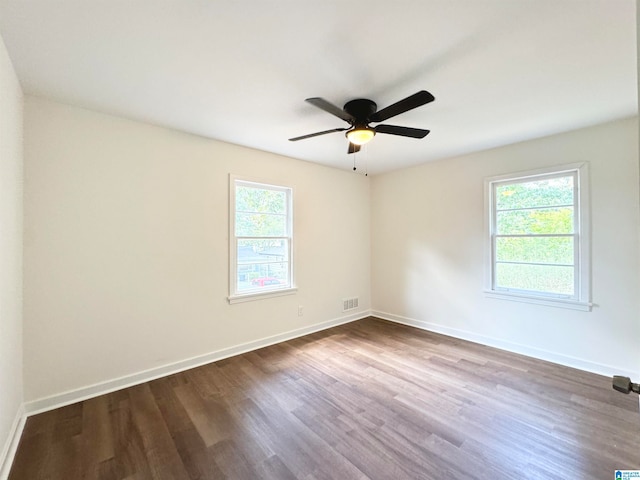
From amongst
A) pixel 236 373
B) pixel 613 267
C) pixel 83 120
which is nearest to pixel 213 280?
pixel 236 373

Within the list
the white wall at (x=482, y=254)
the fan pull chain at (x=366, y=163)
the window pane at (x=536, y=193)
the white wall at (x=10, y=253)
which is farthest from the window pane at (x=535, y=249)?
the white wall at (x=10, y=253)

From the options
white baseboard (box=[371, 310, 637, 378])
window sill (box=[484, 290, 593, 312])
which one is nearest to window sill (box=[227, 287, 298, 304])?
white baseboard (box=[371, 310, 637, 378])

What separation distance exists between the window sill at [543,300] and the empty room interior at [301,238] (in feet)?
0.08

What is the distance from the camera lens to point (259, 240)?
362 centimetres

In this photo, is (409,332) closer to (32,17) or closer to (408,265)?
(408,265)

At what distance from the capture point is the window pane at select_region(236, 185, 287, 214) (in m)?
3.47

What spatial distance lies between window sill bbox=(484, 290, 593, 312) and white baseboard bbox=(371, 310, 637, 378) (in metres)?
0.54

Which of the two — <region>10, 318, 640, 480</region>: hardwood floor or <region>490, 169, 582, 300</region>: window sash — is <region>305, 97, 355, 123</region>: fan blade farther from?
<region>490, 169, 582, 300</region>: window sash

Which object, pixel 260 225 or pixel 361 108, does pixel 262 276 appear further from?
pixel 361 108

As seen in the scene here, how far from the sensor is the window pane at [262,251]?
3465 mm

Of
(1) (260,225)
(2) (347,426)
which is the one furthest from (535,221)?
(1) (260,225)

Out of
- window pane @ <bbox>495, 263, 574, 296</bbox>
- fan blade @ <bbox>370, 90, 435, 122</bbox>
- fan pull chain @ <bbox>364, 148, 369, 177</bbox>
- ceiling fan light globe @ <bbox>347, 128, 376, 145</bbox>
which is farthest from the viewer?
fan pull chain @ <bbox>364, 148, 369, 177</bbox>

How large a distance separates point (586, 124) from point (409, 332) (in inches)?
125

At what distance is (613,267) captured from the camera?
2.75 m
